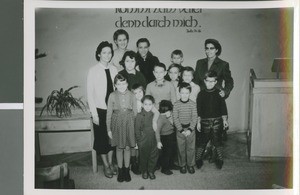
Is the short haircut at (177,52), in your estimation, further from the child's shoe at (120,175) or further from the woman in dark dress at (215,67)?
the child's shoe at (120,175)

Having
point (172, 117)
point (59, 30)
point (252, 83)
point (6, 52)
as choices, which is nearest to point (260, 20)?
point (252, 83)

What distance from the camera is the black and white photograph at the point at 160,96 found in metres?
0.83

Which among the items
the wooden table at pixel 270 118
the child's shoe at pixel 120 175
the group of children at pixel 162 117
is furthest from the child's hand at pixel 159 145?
the wooden table at pixel 270 118

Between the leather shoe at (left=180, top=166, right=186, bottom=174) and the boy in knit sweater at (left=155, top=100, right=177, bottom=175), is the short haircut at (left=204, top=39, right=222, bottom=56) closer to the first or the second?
the boy in knit sweater at (left=155, top=100, right=177, bottom=175)

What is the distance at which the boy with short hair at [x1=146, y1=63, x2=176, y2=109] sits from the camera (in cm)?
84

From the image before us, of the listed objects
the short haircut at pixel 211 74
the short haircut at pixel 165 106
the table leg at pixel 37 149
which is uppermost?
the short haircut at pixel 211 74

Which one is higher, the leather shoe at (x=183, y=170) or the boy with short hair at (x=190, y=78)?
the boy with short hair at (x=190, y=78)

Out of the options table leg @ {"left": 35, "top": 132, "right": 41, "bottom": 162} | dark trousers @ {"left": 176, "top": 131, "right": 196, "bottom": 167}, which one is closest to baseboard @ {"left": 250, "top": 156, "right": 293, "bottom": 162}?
dark trousers @ {"left": 176, "top": 131, "right": 196, "bottom": 167}

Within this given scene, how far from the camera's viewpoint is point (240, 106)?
835 mm

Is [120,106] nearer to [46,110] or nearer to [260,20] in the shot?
[46,110]

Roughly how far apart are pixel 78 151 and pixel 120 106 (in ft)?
0.48

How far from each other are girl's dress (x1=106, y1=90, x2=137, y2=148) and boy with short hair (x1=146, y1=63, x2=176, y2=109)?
0.16ft

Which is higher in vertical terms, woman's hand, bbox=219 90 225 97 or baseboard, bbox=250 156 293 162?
woman's hand, bbox=219 90 225 97

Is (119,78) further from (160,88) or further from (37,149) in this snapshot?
(37,149)
